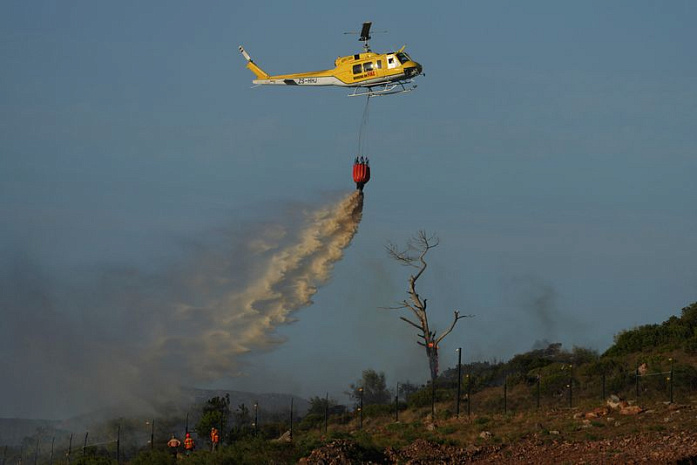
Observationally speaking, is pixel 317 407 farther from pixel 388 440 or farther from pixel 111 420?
pixel 388 440

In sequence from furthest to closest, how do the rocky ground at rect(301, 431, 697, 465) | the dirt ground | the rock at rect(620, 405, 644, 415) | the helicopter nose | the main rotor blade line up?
the main rotor blade
the helicopter nose
the rock at rect(620, 405, 644, 415)
the dirt ground
the rocky ground at rect(301, 431, 697, 465)

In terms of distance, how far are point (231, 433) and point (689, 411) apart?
3543cm

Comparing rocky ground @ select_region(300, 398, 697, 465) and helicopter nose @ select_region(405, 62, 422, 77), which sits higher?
helicopter nose @ select_region(405, 62, 422, 77)

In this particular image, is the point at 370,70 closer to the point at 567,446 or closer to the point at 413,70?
the point at 413,70

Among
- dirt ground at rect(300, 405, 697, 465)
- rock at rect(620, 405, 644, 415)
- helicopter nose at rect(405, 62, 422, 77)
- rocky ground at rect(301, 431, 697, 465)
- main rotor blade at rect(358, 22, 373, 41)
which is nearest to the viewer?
rocky ground at rect(301, 431, 697, 465)

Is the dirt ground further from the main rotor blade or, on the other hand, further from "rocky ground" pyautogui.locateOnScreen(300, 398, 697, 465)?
the main rotor blade

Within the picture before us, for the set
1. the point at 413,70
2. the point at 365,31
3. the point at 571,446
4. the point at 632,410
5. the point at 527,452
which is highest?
the point at 365,31

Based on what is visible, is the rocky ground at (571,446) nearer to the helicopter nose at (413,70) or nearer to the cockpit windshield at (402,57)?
the helicopter nose at (413,70)

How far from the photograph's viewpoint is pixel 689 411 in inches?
2036

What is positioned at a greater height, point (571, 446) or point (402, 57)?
point (402, 57)

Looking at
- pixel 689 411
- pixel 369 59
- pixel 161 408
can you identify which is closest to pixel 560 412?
pixel 689 411

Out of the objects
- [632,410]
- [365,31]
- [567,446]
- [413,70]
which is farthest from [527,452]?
[365,31]

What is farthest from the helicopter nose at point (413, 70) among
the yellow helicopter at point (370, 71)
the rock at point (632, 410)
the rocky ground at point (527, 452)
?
the rocky ground at point (527, 452)

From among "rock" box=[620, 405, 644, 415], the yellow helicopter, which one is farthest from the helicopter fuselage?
"rock" box=[620, 405, 644, 415]
